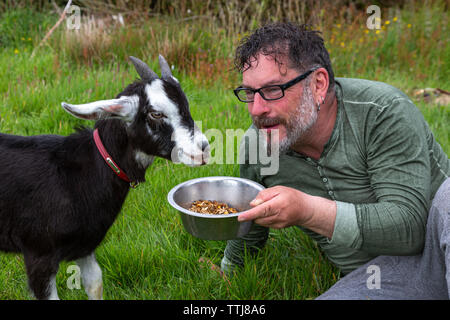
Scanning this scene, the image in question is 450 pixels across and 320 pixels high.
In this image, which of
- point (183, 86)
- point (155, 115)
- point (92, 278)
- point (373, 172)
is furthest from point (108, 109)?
point (183, 86)

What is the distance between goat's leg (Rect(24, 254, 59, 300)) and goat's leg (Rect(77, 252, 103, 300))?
0.19 metres

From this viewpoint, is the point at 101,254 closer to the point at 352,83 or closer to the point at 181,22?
the point at 352,83

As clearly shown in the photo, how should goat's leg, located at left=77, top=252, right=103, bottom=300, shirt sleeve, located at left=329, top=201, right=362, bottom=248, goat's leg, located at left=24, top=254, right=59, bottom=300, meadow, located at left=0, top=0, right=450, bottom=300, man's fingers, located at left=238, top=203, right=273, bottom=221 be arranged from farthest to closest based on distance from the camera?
meadow, located at left=0, top=0, right=450, bottom=300, goat's leg, located at left=77, top=252, right=103, bottom=300, goat's leg, located at left=24, top=254, right=59, bottom=300, shirt sleeve, located at left=329, top=201, right=362, bottom=248, man's fingers, located at left=238, top=203, right=273, bottom=221

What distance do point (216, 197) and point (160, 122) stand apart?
507 mm

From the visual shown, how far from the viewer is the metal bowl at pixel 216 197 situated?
192cm

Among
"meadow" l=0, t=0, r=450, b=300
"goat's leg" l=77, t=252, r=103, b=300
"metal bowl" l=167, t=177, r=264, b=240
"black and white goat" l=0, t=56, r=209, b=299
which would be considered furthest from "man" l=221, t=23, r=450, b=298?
"goat's leg" l=77, t=252, r=103, b=300

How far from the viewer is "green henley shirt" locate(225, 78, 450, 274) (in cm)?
189

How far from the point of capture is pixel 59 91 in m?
4.61

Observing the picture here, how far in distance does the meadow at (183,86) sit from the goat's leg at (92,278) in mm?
112

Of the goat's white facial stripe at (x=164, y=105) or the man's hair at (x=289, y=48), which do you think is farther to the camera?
the goat's white facial stripe at (x=164, y=105)

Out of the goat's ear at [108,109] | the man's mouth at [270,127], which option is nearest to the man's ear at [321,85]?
the man's mouth at [270,127]

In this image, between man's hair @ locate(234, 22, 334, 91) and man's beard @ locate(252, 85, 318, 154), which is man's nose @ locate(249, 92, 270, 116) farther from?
man's hair @ locate(234, 22, 334, 91)

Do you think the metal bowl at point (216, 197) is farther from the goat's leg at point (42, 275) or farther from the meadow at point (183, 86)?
the goat's leg at point (42, 275)
